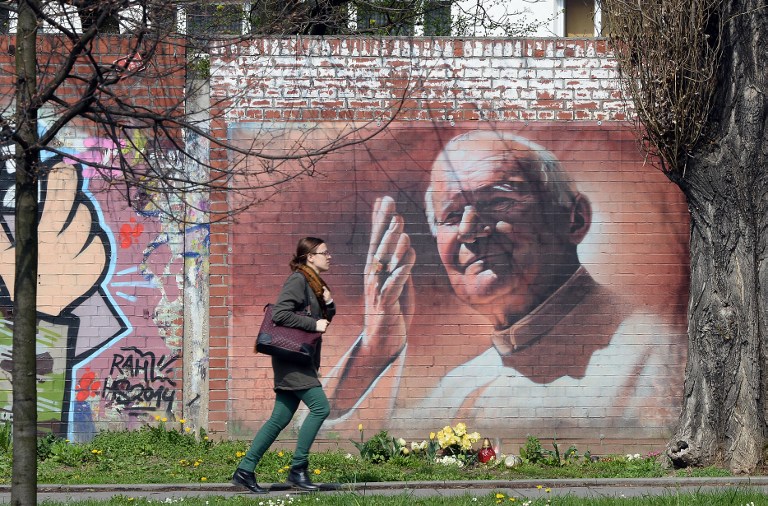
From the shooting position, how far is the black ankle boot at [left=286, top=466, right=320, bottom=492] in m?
7.13

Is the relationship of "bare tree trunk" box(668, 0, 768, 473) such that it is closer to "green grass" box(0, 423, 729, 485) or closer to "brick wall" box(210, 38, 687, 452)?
"green grass" box(0, 423, 729, 485)

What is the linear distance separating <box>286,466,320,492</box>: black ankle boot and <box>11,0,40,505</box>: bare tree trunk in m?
2.38

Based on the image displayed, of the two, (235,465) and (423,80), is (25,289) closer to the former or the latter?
(235,465)

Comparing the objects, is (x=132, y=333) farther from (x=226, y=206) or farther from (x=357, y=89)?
(x=357, y=89)

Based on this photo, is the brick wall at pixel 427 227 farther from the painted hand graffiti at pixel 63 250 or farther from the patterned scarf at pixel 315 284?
the patterned scarf at pixel 315 284

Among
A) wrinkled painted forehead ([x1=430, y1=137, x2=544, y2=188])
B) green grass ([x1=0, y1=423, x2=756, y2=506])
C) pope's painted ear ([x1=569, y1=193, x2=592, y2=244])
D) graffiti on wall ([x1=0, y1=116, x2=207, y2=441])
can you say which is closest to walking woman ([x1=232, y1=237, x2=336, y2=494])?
green grass ([x1=0, y1=423, x2=756, y2=506])

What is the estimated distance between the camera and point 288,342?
701 centimetres

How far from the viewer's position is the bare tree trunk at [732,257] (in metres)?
8.39

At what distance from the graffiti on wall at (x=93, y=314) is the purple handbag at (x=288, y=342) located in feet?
8.32

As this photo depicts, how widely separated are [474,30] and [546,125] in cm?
452

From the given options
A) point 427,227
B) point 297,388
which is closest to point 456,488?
point 297,388

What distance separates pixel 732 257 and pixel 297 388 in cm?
410

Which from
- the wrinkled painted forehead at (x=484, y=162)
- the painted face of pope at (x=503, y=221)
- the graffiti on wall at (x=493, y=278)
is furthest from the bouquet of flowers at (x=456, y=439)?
the wrinkled painted forehead at (x=484, y=162)

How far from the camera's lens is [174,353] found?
366 inches
